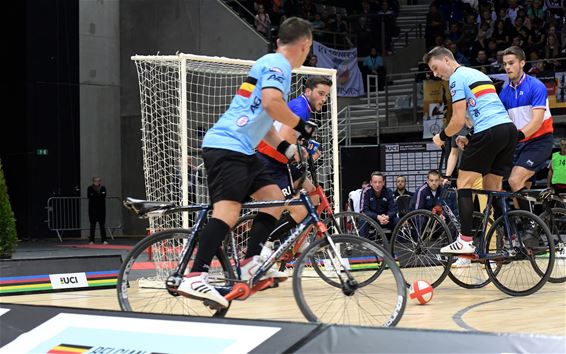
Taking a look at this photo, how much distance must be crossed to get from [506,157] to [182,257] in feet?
12.0

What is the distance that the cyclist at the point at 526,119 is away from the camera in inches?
356

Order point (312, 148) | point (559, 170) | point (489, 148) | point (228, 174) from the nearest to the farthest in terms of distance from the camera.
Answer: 1. point (228, 174)
2. point (312, 148)
3. point (489, 148)
4. point (559, 170)

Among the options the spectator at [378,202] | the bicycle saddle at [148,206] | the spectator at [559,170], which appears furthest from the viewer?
the spectator at [559,170]

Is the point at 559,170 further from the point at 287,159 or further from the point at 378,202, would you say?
the point at 287,159

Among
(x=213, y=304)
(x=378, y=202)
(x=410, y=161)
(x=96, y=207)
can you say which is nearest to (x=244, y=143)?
(x=213, y=304)

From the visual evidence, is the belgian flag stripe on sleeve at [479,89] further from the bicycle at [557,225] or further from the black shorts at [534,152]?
the bicycle at [557,225]

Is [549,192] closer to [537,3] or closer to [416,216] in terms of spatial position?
[416,216]

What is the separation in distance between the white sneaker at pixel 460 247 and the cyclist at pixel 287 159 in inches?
49.9

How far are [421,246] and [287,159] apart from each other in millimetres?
1775

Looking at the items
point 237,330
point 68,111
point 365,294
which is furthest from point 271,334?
point 68,111

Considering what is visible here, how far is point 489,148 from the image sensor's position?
8086 mm

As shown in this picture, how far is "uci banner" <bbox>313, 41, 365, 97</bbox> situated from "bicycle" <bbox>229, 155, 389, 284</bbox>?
11.9 m

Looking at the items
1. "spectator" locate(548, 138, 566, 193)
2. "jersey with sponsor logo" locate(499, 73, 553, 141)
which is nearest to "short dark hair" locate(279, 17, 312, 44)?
"jersey with sponsor logo" locate(499, 73, 553, 141)

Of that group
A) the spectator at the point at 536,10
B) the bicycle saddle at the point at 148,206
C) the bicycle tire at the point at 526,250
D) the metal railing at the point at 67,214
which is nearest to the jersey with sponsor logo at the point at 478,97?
the bicycle tire at the point at 526,250
